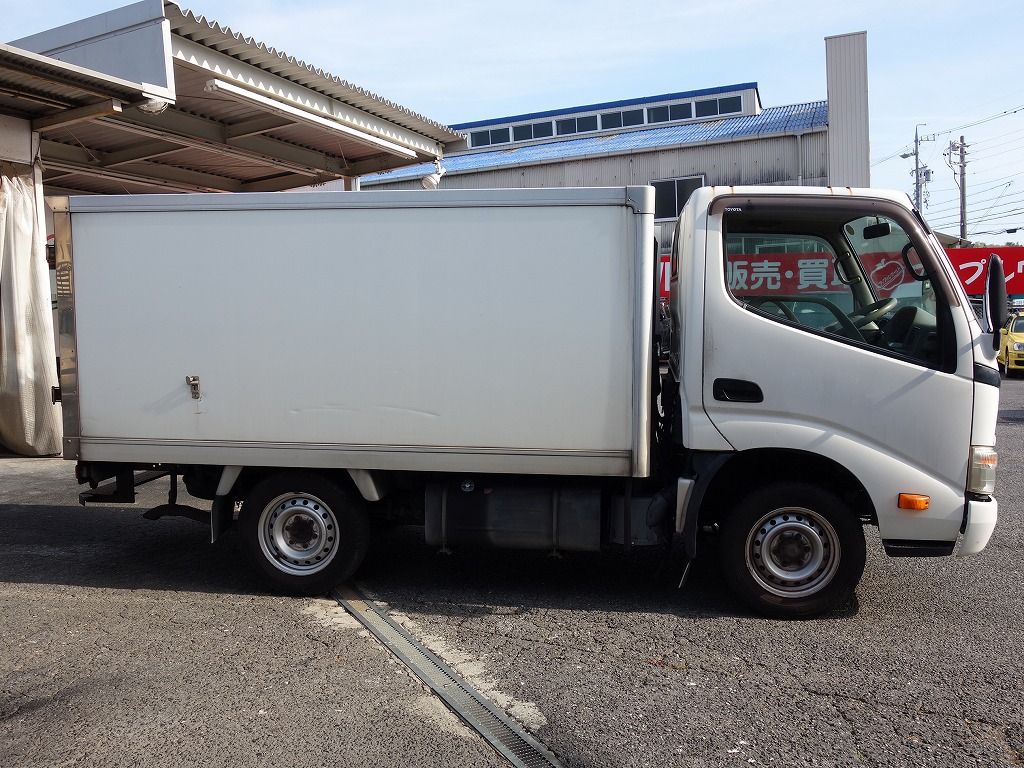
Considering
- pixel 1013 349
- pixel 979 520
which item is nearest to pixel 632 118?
pixel 1013 349

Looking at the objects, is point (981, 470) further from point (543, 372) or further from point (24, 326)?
point (24, 326)

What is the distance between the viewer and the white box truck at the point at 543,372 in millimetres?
4953

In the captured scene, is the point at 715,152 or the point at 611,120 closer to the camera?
the point at 715,152

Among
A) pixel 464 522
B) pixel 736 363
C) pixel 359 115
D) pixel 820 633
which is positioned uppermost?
pixel 359 115

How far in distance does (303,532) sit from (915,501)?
3.87 metres

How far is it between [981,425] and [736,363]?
55.4 inches

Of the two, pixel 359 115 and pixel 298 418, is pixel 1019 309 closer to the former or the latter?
pixel 359 115

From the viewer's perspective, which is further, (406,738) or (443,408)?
(443,408)

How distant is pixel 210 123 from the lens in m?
12.9

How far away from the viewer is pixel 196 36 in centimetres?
1027

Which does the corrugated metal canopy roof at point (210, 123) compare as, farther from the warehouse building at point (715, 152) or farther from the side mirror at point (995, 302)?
the side mirror at point (995, 302)

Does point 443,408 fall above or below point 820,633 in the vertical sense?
above

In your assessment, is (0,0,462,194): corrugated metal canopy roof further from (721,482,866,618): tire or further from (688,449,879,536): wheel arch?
(721,482,866,618): tire

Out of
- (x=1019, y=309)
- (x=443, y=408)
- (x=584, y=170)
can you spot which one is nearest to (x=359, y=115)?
(x=443, y=408)
